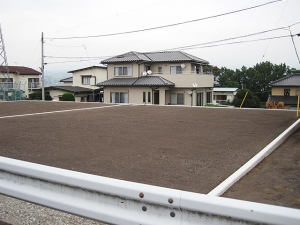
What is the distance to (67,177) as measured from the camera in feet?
7.04

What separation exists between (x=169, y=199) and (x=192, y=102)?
28681mm

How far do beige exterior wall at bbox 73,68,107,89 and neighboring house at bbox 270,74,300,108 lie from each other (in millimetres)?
22280

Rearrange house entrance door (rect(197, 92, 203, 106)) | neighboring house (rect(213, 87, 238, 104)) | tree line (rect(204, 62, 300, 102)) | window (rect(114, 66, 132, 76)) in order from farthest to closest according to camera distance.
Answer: tree line (rect(204, 62, 300, 102)) < neighboring house (rect(213, 87, 238, 104)) < window (rect(114, 66, 132, 76)) < house entrance door (rect(197, 92, 203, 106))

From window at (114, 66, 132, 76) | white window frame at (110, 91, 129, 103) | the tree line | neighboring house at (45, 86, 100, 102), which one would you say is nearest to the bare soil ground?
white window frame at (110, 91, 129, 103)

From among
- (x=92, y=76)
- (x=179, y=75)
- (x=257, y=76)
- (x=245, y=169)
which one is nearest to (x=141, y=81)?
(x=179, y=75)

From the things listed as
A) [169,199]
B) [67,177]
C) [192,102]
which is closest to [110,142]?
[67,177]

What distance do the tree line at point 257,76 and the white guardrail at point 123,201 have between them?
169 ft

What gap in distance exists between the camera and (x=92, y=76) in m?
41.8

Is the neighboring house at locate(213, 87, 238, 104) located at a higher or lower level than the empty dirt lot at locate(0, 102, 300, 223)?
higher

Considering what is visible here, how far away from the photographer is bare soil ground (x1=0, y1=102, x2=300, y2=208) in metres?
3.75

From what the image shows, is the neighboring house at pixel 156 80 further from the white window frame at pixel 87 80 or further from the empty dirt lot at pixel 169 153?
the empty dirt lot at pixel 169 153

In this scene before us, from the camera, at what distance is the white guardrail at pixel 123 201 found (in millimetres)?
1693

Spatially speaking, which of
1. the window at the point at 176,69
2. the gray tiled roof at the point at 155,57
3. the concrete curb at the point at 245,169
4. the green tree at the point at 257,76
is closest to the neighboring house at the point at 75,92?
the gray tiled roof at the point at 155,57

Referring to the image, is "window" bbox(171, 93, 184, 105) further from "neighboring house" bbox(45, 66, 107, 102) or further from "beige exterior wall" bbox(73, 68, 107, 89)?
"beige exterior wall" bbox(73, 68, 107, 89)
